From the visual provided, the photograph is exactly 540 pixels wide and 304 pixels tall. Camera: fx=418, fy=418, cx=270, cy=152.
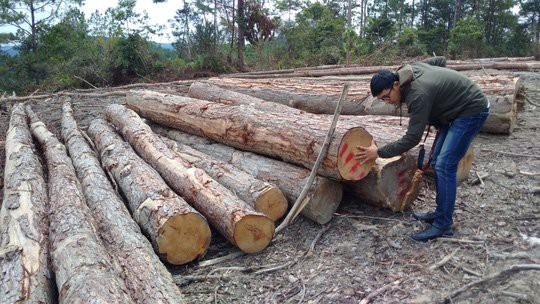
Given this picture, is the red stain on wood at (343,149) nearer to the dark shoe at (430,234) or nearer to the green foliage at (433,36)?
the dark shoe at (430,234)

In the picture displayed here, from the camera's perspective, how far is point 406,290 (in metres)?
3.10

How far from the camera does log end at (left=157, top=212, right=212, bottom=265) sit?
3.71m

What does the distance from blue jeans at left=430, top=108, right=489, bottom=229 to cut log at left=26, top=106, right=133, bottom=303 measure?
2.64 m

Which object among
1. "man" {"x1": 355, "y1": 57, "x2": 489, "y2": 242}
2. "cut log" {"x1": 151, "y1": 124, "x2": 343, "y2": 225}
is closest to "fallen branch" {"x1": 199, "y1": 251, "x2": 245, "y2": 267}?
"cut log" {"x1": 151, "y1": 124, "x2": 343, "y2": 225}

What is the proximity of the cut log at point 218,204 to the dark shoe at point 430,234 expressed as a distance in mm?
1314

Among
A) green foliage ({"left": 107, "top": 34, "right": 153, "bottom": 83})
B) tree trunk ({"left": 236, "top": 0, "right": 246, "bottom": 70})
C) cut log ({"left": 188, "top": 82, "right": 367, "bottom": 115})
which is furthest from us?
tree trunk ({"left": 236, "top": 0, "right": 246, "bottom": 70})

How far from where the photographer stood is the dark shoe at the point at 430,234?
12.1ft

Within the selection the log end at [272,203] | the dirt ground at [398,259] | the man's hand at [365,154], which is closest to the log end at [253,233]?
the dirt ground at [398,259]

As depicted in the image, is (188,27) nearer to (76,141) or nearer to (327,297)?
(76,141)

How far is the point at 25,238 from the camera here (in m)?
3.42

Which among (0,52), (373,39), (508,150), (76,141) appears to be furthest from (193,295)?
(0,52)

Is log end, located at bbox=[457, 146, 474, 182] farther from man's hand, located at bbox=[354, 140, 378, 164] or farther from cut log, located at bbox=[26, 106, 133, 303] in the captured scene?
cut log, located at bbox=[26, 106, 133, 303]

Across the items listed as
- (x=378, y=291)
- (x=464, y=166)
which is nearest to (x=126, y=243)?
(x=378, y=291)

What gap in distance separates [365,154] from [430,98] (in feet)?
2.49
